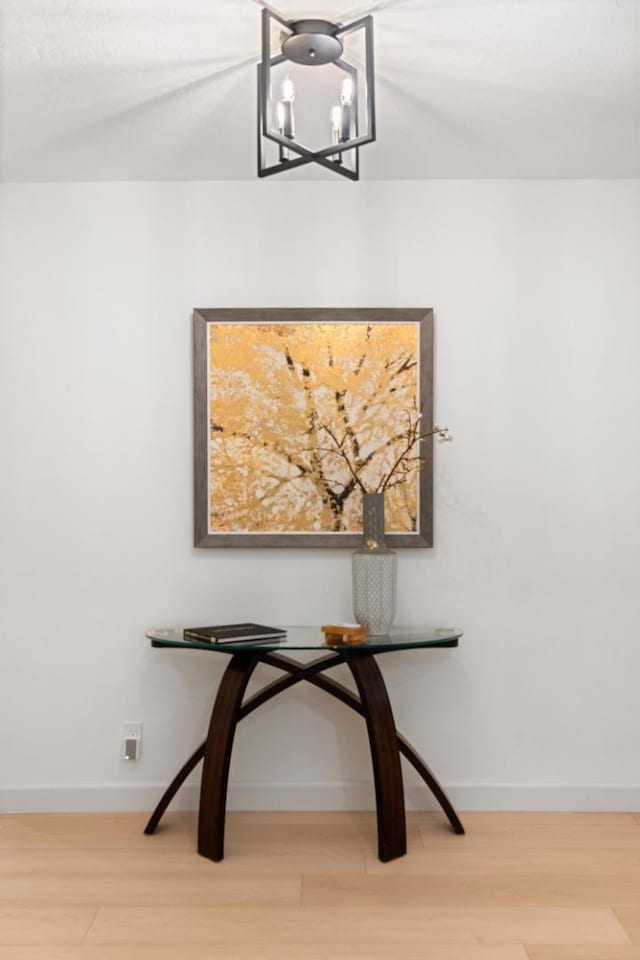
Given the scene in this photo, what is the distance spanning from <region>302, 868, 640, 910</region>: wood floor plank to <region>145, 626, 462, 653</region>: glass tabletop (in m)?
0.73

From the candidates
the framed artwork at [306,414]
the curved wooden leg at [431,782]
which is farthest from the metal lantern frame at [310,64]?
the curved wooden leg at [431,782]

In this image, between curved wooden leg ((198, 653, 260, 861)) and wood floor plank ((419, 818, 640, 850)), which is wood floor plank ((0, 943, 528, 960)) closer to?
curved wooden leg ((198, 653, 260, 861))

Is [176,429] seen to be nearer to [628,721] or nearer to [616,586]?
[616,586]

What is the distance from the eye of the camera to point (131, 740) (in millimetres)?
3266

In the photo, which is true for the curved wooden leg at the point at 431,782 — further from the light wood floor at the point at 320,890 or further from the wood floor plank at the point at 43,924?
the wood floor plank at the point at 43,924

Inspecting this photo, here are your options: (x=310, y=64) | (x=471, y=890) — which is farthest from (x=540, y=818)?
(x=310, y=64)

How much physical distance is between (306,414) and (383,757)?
1.32 meters

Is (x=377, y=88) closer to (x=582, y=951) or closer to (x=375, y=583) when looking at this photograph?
(x=375, y=583)

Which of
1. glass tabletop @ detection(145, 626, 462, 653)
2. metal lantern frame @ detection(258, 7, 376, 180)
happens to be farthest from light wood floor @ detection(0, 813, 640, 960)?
metal lantern frame @ detection(258, 7, 376, 180)

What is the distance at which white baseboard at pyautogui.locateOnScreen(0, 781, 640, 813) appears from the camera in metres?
3.25

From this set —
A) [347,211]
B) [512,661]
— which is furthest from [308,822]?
[347,211]

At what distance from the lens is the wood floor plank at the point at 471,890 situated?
252 centimetres

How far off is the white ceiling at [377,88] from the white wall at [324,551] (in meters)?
0.19

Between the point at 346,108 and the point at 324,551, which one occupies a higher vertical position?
the point at 346,108
